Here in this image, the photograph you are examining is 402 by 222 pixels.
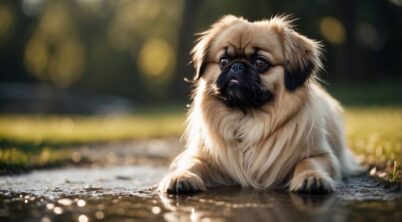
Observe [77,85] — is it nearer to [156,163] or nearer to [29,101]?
[29,101]

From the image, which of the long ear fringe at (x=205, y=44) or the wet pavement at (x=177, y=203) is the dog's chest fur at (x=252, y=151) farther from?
the long ear fringe at (x=205, y=44)

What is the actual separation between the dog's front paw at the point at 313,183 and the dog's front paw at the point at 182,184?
0.70 metres

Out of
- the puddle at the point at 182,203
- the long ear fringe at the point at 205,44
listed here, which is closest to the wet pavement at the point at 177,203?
the puddle at the point at 182,203

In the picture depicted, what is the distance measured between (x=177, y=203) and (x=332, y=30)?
2474 cm

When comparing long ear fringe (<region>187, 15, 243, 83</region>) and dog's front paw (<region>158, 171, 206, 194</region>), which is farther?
long ear fringe (<region>187, 15, 243, 83</region>)

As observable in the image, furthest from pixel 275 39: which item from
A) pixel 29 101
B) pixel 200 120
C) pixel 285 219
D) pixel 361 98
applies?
pixel 29 101

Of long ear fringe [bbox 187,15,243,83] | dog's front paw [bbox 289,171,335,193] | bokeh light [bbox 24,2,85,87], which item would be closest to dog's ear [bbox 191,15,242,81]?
long ear fringe [bbox 187,15,243,83]

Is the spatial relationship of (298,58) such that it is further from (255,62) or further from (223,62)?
(223,62)

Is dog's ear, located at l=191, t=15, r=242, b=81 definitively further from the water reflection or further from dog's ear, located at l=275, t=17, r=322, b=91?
the water reflection

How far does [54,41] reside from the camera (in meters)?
38.2

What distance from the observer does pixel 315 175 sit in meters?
4.61

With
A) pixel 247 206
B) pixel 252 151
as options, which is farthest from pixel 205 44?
pixel 247 206

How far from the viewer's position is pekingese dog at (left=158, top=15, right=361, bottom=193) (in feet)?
16.8

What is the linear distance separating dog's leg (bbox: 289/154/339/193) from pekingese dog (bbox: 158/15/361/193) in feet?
0.05
